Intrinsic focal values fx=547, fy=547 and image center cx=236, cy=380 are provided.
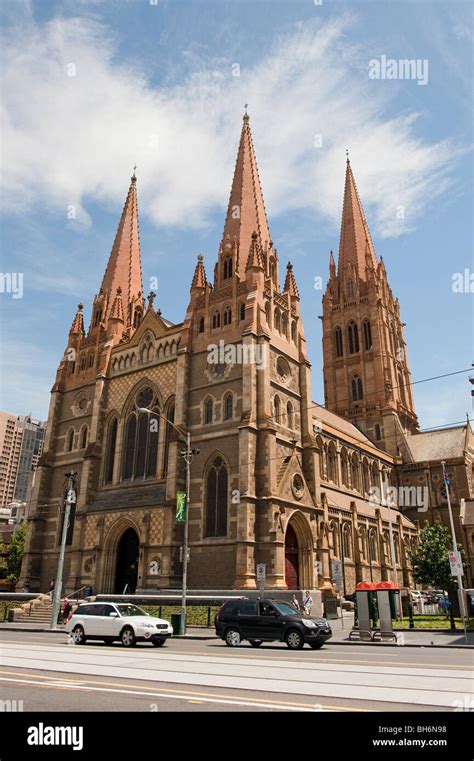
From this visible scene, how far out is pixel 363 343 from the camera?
68188 millimetres

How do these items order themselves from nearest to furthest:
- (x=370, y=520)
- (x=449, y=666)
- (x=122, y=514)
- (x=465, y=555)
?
(x=449, y=666), (x=122, y=514), (x=370, y=520), (x=465, y=555)

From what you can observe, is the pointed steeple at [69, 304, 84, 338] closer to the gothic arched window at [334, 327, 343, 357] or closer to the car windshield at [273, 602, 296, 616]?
the car windshield at [273, 602, 296, 616]

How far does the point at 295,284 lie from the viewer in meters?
39.4

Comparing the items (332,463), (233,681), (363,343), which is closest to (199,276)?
(332,463)

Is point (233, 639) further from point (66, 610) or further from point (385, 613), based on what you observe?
point (66, 610)

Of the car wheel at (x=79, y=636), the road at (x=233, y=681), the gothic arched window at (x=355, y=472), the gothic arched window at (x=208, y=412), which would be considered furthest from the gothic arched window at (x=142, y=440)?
the road at (x=233, y=681)

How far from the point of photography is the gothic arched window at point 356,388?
67.1 m

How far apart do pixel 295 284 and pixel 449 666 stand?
102ft

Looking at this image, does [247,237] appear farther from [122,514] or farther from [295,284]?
[122,514]

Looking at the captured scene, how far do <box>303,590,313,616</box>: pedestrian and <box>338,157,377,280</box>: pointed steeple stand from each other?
52.7m

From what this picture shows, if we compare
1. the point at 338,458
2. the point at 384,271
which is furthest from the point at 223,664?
the point at 384,271

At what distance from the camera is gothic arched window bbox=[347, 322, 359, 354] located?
228ft

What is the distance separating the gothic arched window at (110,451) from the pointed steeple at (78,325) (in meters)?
10.3
